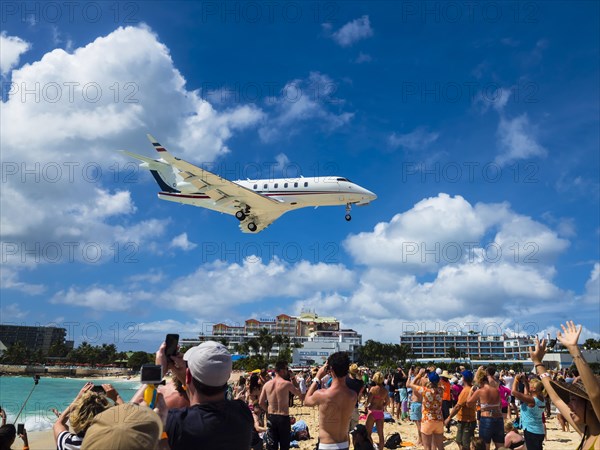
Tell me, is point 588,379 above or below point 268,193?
below

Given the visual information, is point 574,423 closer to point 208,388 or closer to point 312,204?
point 208,388

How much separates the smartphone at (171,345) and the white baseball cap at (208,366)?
0.28m

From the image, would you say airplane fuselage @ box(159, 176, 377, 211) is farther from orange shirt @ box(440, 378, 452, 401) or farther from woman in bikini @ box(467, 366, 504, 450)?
woman in bikini @ box(467, 366, 504, 450)

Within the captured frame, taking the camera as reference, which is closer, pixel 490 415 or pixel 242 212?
pixel 490 415

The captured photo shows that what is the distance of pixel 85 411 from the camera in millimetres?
3424

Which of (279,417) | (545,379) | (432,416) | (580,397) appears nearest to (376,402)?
(432,416)

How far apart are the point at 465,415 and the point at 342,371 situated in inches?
193

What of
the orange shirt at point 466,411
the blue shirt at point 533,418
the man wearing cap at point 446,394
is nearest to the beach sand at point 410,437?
the man wearing cap at point 446,394

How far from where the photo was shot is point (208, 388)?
3.12m

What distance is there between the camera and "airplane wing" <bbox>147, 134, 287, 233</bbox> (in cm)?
2570

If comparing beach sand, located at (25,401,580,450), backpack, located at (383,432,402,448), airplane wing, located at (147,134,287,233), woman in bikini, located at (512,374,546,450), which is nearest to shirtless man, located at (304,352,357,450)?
woman in bikini, located at (512,374,546,450)

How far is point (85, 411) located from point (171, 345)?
2.64 ft

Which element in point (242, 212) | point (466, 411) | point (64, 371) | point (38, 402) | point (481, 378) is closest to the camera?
point (481, 378)

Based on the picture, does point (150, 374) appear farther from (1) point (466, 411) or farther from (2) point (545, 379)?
(1) point (466, 411)
